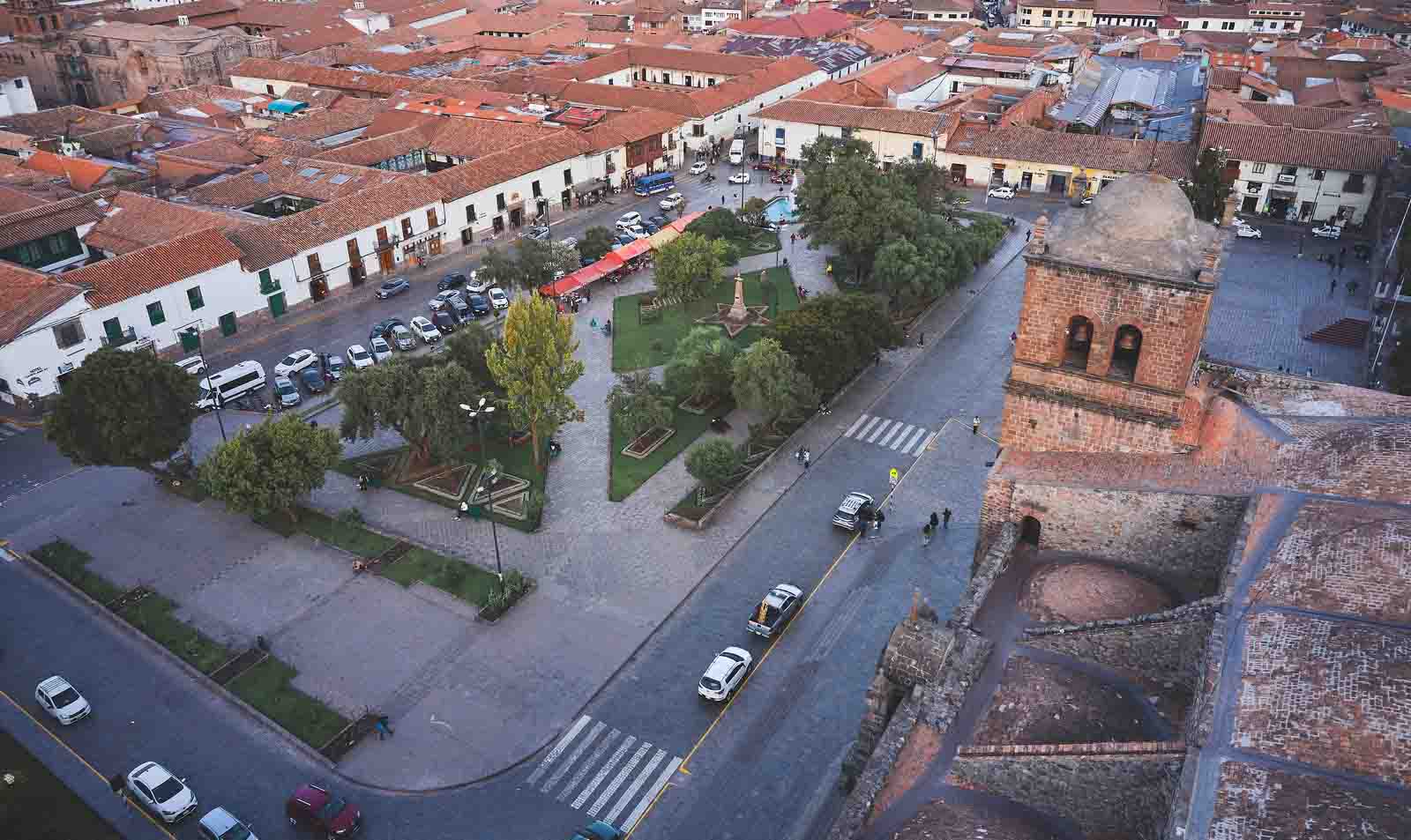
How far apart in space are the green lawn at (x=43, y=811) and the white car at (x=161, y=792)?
102 cm

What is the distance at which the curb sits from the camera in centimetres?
2736

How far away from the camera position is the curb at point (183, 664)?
27359 millimetres

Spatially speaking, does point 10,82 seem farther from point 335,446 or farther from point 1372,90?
point 1372,90

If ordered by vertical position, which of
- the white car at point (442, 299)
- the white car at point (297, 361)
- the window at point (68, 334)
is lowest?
the white car at point (297, 361)

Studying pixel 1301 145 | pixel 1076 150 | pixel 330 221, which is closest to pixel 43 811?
pixel 330 221

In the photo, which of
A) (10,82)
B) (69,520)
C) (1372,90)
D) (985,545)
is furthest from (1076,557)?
(10,82)

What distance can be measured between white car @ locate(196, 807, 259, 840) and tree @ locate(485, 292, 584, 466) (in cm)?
1736

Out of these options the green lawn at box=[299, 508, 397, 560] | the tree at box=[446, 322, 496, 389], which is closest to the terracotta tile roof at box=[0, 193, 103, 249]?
the tree at box=[446, 322, 496, 389]

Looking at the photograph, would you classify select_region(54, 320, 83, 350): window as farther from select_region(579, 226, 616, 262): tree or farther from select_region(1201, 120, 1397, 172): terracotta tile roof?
select_region(1201, 120, 1397, 172): terracotta tile roof

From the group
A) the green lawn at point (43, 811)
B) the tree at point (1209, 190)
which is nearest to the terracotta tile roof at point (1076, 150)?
the tree at point (1209, 190)

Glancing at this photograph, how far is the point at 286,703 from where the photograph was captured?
94.1ft

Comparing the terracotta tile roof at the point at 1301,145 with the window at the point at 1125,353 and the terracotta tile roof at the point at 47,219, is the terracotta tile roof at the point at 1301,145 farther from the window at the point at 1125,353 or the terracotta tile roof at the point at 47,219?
the terracotta tile roof at the point at 47,219

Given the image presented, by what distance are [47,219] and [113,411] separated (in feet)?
89.3

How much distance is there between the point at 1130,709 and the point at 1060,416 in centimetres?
792
